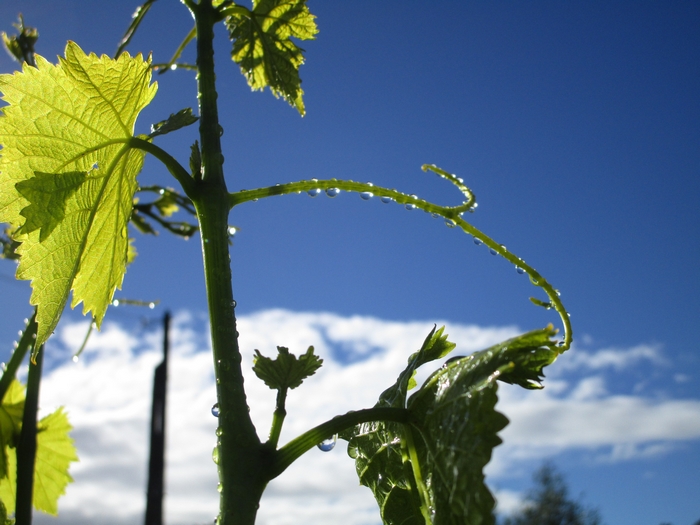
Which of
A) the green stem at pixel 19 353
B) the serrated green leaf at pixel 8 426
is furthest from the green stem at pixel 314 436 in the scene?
the serrated green leaf at pixel 8 426

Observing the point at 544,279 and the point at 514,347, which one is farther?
the point at 544,279

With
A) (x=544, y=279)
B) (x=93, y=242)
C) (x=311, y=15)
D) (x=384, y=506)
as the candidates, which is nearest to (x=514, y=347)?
(x=544, y=279)

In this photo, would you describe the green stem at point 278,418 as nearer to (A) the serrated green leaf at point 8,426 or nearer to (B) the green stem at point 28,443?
(B) the green stem at point 28,443

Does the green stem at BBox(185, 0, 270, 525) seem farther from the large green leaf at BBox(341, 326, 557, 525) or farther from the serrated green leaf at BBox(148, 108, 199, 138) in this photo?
the large green leaf at BBox(341, 326, 557, 525)

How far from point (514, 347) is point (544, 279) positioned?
15cm

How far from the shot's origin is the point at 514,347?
21.8 inches

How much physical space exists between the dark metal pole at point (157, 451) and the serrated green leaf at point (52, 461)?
5524mm

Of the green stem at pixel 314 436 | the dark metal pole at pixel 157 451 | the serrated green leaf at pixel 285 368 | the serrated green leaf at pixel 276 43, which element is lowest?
the green stem at pixel 314 436

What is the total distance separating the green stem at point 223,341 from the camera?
0.51m

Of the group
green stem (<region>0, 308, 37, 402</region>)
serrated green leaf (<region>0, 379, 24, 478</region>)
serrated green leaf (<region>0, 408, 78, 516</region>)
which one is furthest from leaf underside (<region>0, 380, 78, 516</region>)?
green stem (<region>0, 308, 37, 402</region>)

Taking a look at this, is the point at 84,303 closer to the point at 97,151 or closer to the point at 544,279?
the point at 97,151

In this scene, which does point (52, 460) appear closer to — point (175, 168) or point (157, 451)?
point (175, 168)

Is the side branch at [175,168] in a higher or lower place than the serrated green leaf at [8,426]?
higher

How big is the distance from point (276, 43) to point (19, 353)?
0.56m
